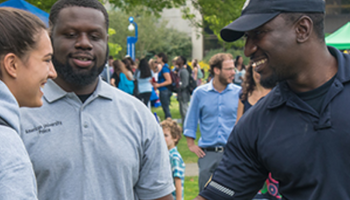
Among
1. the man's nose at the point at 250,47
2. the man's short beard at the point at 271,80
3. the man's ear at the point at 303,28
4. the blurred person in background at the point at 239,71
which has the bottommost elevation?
the blurred person in background at the point at 239,71

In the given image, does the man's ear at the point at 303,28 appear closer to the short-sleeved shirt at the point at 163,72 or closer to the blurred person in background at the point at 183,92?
the blurred person in background at the point at 183,92

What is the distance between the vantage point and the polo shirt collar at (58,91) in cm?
231

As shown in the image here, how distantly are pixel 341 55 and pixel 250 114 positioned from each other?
2.01 feet

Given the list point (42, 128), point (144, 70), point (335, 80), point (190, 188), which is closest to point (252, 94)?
point (190, 188)

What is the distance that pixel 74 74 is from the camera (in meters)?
2.35

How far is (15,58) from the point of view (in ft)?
5.42

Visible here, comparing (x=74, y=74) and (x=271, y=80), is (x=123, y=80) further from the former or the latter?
(x=271, y=80)

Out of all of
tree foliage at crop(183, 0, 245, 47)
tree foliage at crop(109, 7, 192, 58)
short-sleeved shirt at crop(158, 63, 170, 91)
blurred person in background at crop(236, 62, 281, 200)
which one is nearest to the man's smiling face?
blurred person in background at crop(236, 62, 281, 200)

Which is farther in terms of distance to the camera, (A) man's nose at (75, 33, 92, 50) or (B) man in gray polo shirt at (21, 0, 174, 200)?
(A) man's nose at (75, 33, 92, 50)

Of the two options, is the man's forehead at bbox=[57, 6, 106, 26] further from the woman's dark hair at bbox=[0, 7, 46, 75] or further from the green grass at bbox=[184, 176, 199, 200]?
the green grass at bbox=[184, 176, 199, 200]

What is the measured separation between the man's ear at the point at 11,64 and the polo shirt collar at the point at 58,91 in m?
0.65

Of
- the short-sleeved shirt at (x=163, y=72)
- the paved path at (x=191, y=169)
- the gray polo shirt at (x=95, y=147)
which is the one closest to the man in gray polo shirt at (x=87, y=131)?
the gray polo shirt at (x=95, y=147)

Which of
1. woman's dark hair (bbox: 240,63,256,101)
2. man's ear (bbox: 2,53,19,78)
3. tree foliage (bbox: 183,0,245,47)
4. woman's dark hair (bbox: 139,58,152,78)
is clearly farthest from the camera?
woman's dark hair (bbox: 139,58,152,78)

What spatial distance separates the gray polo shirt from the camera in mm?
2137
